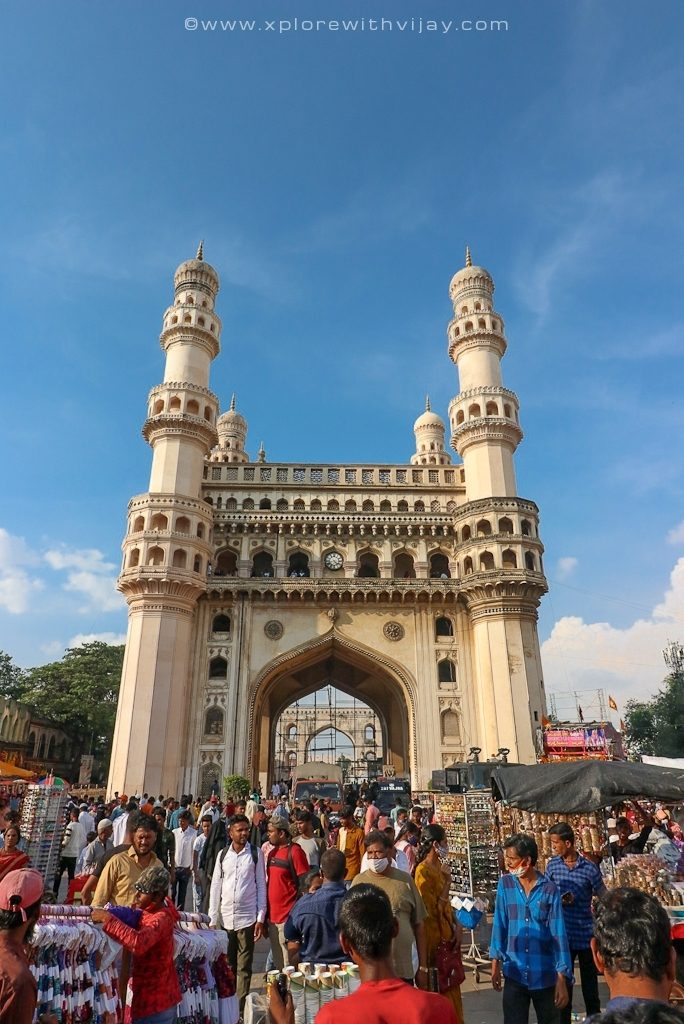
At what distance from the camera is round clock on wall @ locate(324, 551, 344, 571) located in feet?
110

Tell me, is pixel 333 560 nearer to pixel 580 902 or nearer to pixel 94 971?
pixel 580 902

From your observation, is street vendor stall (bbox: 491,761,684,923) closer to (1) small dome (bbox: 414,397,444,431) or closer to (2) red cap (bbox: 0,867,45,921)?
(2) red cap (bbox: 0,867,45,921)

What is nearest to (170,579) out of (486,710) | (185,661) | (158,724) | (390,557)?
(185,661)

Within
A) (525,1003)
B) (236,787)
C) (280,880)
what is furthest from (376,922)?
(236,787)

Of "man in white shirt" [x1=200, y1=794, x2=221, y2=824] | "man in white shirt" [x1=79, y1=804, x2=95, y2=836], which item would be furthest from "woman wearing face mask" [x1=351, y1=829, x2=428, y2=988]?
"man in white shirt" [x1=79, y1=804, x2=95, y2=836]

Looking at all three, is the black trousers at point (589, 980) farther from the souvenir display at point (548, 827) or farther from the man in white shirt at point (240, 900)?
A: the souvenir display at point (548, 827)

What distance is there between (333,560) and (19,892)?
100 ft

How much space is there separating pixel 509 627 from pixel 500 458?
27.8ft

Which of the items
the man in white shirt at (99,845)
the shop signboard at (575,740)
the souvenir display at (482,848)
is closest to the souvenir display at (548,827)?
the souvenir display at (482,848)

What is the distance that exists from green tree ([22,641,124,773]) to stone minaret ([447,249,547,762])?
27.6 metres

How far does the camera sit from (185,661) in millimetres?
29766

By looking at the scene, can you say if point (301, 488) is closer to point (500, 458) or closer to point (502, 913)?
point (500, 458)

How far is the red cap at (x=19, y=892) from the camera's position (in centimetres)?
308

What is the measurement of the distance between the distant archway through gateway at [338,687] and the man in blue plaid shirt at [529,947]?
86.2 feet
